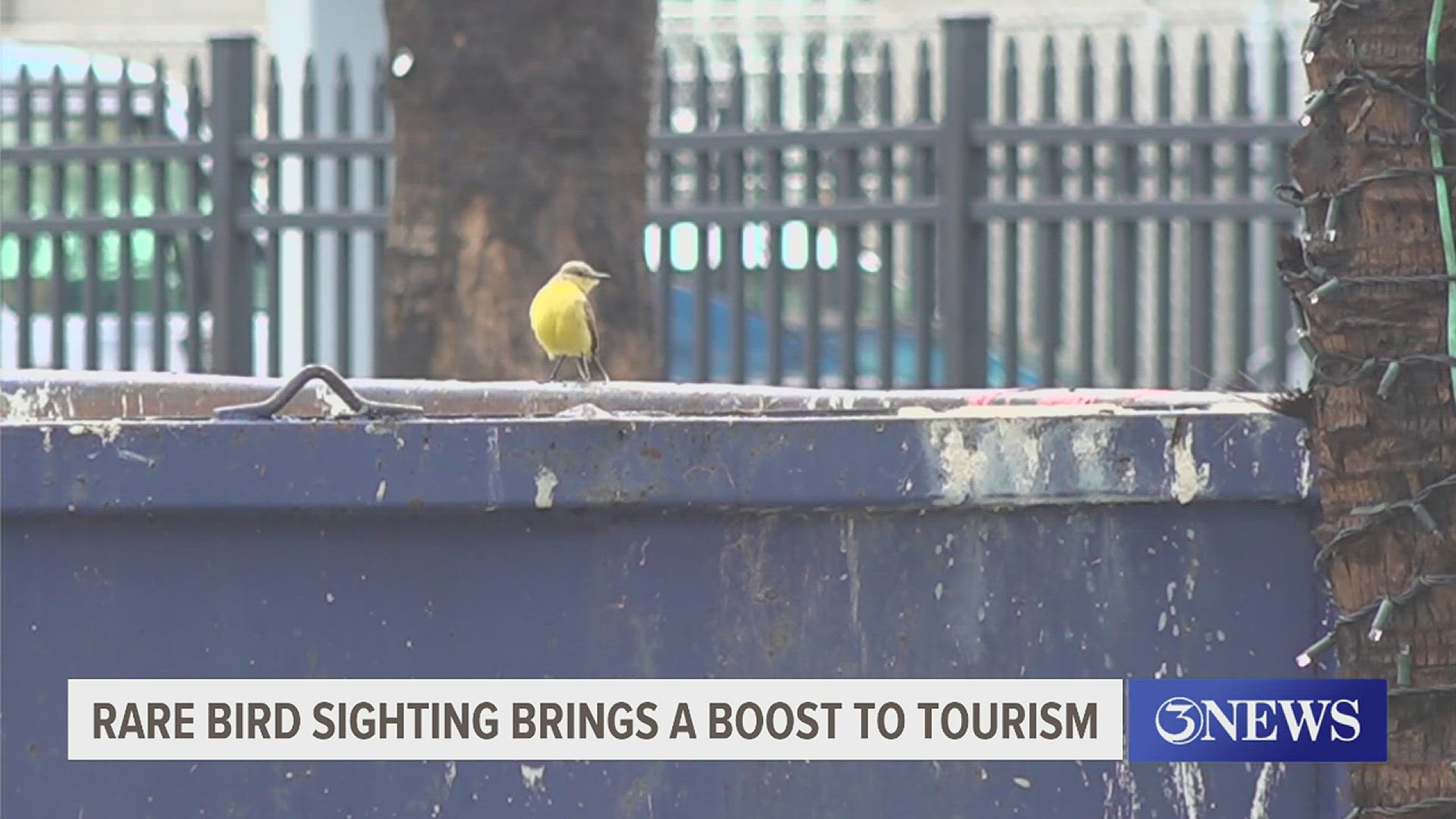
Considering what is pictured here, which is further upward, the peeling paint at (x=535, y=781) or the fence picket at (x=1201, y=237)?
the fence picket at (x=1201, y=237)

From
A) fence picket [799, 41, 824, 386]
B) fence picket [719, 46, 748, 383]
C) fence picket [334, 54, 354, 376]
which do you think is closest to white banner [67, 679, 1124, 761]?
fence picket [799, 41, 824, 386]

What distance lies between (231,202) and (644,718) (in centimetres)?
736

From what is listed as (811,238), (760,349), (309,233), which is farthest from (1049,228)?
(309,233)

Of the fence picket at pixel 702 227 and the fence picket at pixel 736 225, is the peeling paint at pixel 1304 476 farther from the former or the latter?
the fence picket at pixel 702 227

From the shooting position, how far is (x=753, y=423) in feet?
9.55

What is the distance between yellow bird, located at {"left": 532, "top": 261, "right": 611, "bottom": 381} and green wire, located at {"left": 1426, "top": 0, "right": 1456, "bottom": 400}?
331 cm

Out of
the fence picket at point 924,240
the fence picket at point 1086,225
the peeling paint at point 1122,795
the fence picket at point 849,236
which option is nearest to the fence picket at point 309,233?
the fence picket at point 849,236

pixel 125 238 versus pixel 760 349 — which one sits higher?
pixel 125 238

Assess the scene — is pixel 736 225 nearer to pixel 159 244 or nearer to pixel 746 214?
pixel 746 214

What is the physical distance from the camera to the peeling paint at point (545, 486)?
289cm

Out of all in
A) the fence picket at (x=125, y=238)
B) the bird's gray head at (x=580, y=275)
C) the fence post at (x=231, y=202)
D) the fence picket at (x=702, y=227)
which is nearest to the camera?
the bird's gray head at (x=580, y=275)

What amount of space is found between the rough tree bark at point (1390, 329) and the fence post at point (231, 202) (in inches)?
300

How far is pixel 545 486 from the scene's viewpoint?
2891 mm

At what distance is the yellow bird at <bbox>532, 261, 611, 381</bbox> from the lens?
593 cm
